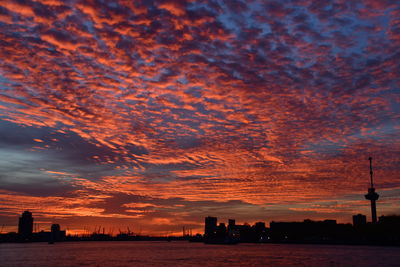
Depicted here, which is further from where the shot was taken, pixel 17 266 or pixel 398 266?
pixel 17 266

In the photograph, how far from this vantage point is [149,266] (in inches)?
5084

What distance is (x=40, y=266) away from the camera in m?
127

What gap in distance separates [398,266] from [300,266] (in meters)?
29.8

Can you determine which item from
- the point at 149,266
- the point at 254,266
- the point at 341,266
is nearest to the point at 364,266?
the point at 341,266

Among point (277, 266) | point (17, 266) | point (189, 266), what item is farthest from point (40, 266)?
point (277, 266)

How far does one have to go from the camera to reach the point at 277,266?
413ft

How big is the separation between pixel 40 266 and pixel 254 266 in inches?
2806

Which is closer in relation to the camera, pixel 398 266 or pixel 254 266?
pixel 398 266

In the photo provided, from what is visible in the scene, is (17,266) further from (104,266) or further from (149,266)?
(149,266)

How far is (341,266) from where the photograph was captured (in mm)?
123812

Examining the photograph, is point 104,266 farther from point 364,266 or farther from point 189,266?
point 364,266

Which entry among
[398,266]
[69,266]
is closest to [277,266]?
[398,266]

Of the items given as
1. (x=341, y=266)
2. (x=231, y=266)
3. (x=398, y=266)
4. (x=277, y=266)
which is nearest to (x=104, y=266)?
(x=231, y=266)

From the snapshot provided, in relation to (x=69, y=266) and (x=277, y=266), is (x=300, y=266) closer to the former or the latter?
(x=277, y=266)
